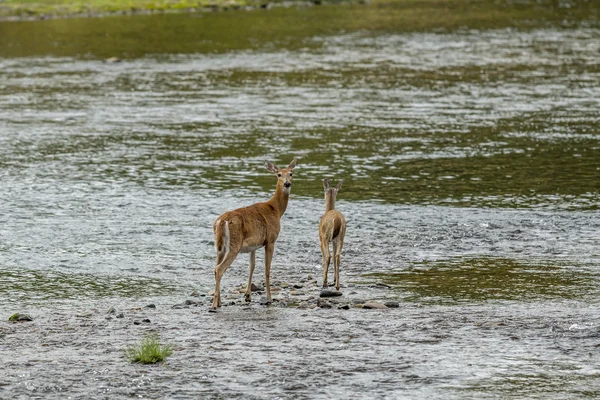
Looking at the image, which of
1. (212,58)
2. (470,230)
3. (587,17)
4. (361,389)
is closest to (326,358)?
(361,389)

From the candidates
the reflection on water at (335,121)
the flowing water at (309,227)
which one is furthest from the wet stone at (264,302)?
the reflection on water at (335,121)

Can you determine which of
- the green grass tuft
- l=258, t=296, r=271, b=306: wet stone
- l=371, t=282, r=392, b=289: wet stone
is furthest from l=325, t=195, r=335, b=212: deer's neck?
the green grass tuft

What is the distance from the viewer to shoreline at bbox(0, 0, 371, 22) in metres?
83.7

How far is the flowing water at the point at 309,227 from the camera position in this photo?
11914 millimetres

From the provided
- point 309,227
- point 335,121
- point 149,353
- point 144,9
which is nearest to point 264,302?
point 149,353

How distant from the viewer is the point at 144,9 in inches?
3551

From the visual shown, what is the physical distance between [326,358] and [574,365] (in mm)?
2589

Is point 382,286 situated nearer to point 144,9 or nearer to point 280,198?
point 280,198

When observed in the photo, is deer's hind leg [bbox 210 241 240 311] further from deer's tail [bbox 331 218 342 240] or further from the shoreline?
the shoreline

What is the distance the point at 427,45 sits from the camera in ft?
191

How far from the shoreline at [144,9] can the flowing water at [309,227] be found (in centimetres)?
3603

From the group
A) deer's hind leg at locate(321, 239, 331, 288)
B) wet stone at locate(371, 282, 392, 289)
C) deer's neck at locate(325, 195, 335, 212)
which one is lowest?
wet stone at locate(371, 282, 392, 289)

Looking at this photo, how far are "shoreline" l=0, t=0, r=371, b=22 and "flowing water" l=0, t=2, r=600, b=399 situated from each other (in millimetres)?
36027

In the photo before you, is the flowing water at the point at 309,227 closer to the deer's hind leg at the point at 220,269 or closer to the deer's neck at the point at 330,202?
the deer's hind leg at the point at 220,269
